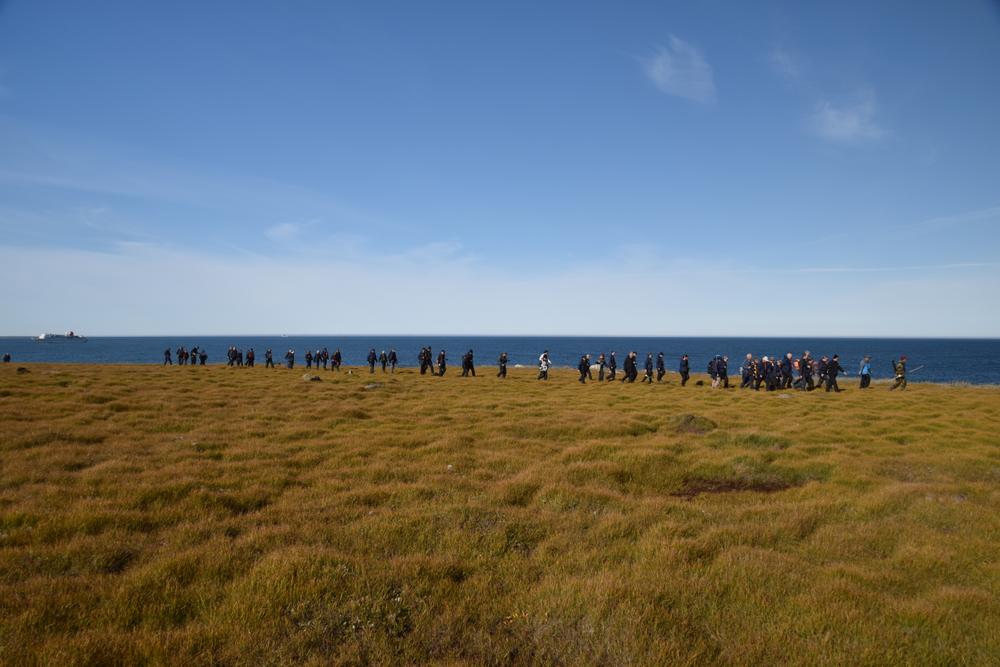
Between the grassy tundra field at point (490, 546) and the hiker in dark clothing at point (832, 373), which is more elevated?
the hiker in dark clothing at point (832, 373)

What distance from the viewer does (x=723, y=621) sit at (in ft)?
22.3

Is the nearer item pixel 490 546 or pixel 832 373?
pixel 490 546

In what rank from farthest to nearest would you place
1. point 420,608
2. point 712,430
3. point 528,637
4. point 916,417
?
point 916,417, point 712,430, point 420,608, point 528,637

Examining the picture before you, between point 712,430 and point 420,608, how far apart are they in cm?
1673

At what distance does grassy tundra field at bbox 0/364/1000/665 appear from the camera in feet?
20.4

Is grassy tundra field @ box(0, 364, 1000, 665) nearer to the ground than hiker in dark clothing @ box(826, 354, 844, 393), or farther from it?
nearer to the ground

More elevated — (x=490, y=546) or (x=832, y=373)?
(x=832, y=373)

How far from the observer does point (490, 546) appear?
912 centimetres

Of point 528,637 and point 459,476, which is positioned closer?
point 528,637

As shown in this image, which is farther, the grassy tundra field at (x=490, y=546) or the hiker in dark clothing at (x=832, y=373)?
the hiker in dark clothing at (x=832, y=373)

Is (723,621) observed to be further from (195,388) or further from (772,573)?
(195,388)

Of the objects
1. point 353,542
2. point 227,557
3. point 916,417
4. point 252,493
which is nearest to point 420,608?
point 353,542

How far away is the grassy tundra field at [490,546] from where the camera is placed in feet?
20.4

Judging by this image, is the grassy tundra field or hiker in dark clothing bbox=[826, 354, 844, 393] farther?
hiker in dark clothing bbox=[826, 354, 844, 393]
